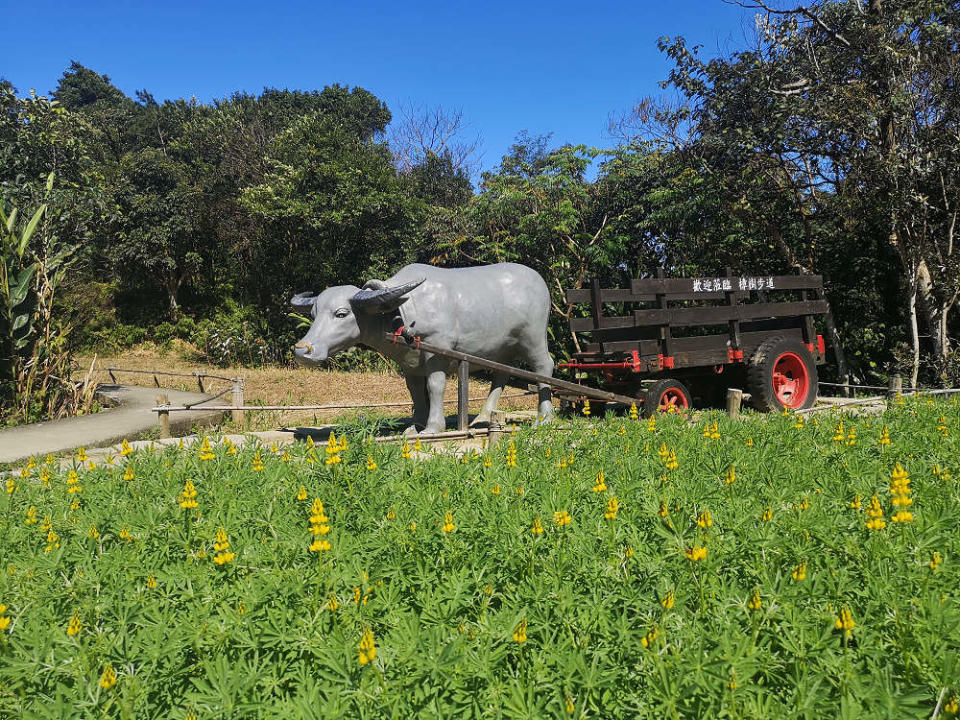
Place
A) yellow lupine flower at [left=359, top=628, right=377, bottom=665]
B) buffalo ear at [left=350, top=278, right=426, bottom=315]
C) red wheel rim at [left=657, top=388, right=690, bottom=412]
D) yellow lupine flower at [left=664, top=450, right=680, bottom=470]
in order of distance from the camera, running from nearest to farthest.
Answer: yellow lupine flower at [left=359, top=628, right=377, bottom=665]
yellow lupine flower at [left=664, top=450, right=680, bottom=470]
buffalo ear at [left=350, top=278, right=426, bottom=315]
red wheel rim at [left=657, top=388, right=690, bottom=412]

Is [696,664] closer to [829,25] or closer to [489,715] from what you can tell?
[489,715]

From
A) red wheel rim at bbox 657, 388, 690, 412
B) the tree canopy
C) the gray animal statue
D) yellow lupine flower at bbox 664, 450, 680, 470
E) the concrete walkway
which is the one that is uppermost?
the tree canopy

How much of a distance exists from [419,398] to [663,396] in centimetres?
261

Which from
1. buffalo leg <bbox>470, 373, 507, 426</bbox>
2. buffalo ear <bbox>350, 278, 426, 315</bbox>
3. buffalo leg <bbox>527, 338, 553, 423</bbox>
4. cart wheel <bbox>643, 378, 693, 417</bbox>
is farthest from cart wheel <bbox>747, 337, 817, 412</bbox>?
buffalo ear <bbox>350, 278, 426, 315</bbox>

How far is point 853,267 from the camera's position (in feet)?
35.9

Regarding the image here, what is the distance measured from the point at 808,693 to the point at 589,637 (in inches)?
21.0

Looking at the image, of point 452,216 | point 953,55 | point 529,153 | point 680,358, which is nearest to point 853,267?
point 953,55

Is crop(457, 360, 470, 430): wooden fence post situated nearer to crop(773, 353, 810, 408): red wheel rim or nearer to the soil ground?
the soil ground

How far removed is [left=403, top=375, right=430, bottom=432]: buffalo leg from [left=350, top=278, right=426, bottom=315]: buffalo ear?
1.00m

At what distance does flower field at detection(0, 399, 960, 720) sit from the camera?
5.05 feet

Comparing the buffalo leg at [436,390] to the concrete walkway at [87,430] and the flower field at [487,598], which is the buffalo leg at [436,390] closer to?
the flower field at [487,598]

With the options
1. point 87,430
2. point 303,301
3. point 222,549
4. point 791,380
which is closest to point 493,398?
point 303,301

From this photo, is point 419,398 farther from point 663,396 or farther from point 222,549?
point 222,549

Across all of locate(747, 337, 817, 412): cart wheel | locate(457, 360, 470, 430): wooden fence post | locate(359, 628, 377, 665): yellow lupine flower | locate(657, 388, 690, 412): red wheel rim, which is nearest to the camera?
locate(359, 628, 377, 665): yellow lupine flower
